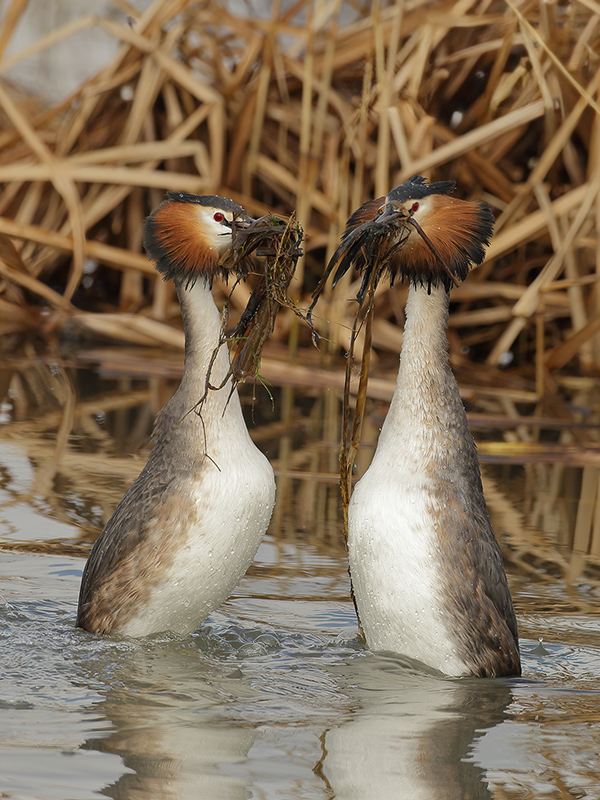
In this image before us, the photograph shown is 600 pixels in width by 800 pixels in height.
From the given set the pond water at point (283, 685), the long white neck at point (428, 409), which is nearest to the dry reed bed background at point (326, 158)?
the pond water at point (283, 685)

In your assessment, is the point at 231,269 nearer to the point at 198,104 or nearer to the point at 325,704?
the point at 325,704

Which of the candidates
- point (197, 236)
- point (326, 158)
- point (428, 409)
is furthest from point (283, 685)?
point (326, 158)

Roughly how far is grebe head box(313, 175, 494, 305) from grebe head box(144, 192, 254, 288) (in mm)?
442

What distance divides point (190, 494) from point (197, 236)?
0.88 meters

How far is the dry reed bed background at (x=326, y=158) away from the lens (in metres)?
7.78

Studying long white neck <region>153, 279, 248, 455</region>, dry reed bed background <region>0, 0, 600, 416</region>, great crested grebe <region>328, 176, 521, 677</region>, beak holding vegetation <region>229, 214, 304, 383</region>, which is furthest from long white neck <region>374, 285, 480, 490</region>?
dry reed bed background <region>0, 0, 600, 416</region>

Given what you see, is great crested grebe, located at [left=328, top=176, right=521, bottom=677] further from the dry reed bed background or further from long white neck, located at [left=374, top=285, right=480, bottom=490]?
the dry reed bed background

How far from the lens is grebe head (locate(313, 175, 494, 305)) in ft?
12.3

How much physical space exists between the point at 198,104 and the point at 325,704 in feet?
22.5

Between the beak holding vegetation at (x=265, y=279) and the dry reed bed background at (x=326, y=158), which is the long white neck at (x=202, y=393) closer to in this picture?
the beak holding vegetation at (x=265, y=279)

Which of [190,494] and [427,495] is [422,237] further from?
[190,494]

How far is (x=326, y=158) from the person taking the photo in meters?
8.61

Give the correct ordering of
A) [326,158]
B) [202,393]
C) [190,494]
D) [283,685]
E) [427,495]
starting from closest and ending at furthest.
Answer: [283,685] → [427,495] → [190,494] → [202,393] → [326,158]

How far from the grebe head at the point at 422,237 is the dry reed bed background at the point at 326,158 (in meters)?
3.50
